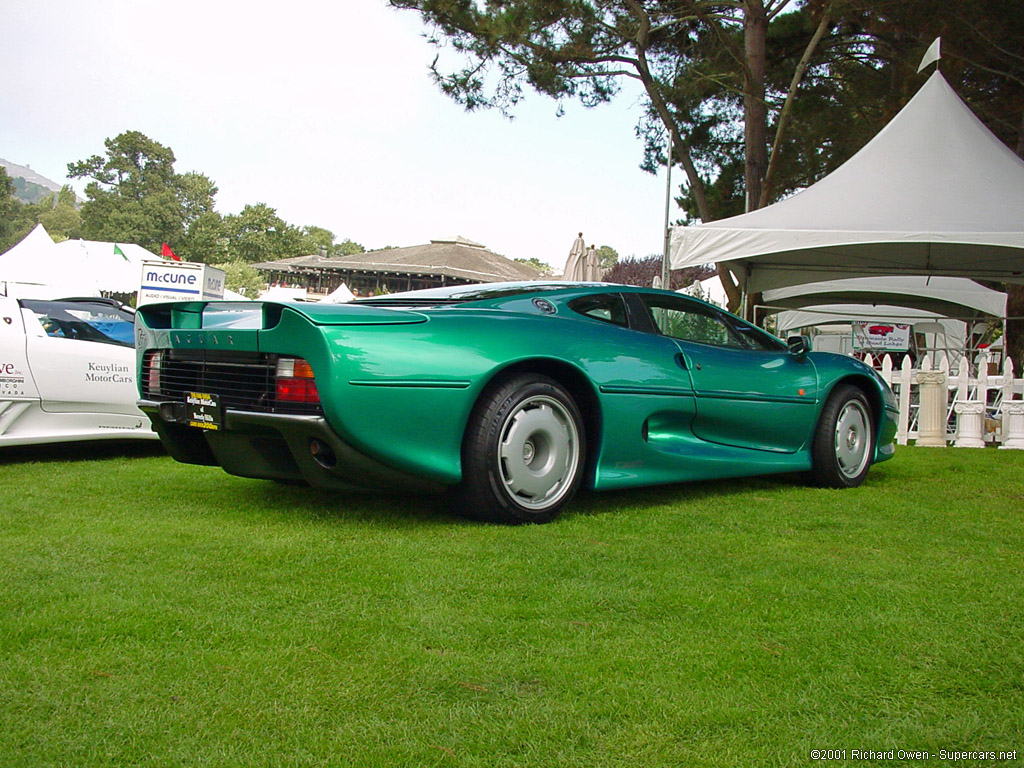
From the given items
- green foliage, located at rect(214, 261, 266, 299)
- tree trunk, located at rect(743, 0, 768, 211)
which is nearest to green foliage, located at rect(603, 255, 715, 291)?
tree trunk, located at rect(743, 0, 768, 211)

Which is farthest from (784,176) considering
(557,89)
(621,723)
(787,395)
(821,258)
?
(621,723)

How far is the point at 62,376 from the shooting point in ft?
19.7

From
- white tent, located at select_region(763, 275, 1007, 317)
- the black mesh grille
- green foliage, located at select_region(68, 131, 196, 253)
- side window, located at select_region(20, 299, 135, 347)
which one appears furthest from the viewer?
green foliage, located at select_region(68, 131, 196, 253)

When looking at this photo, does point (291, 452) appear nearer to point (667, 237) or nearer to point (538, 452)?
point (538, 452)

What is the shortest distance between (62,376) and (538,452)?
353cm

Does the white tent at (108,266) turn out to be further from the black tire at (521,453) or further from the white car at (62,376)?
the black tire at (521,453)

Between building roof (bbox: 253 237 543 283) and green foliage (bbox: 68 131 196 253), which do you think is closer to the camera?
building roof (bbox: 253 237 543 283)

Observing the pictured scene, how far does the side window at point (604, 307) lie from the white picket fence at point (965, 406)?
16.8 feet

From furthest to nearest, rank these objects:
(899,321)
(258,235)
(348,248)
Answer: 1. (348,248)
2. (258,235)
3. (899,321)

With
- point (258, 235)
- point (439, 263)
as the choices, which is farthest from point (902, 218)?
point (258, 235)

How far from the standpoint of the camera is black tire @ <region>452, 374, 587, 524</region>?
398cm

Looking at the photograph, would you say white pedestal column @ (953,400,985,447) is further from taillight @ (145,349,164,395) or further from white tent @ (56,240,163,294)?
white tent @ (56,240,163,294)

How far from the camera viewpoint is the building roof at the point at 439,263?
1596 inches

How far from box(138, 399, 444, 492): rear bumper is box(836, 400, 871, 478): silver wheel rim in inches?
114
